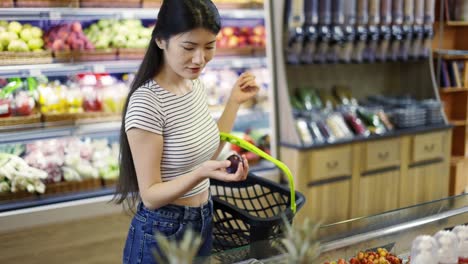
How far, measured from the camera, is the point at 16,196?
10.8ft

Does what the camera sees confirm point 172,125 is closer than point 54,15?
Yes

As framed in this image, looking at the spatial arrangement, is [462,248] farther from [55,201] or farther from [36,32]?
[36,32]

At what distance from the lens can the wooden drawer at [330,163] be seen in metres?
4.18

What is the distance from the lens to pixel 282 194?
2109 mm

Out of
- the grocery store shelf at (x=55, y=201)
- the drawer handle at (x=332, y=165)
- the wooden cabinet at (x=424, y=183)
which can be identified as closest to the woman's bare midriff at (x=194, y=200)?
the grocery store shelf at (x=55, y=201)

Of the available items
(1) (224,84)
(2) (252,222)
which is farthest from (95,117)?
(2) (252,222)

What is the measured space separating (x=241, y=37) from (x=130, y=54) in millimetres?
975

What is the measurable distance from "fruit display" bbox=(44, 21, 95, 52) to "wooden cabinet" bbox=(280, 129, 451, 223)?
1626mm

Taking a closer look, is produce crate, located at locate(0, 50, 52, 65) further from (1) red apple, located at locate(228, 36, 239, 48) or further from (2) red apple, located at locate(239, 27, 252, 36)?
(2) red apple, located at locate(239, 27, 252, 36)

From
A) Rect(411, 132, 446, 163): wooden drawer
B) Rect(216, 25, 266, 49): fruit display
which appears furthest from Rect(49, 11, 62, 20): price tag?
Rect(411, 132, 446, 163): wooden drawer

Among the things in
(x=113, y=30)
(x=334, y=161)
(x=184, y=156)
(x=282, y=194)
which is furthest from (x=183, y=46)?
(x=334, y=161)

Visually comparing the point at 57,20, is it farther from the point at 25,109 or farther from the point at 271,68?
the point at 271,68

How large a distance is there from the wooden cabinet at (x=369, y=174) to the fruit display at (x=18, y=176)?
68.5 inches

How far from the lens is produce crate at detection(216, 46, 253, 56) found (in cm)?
411
